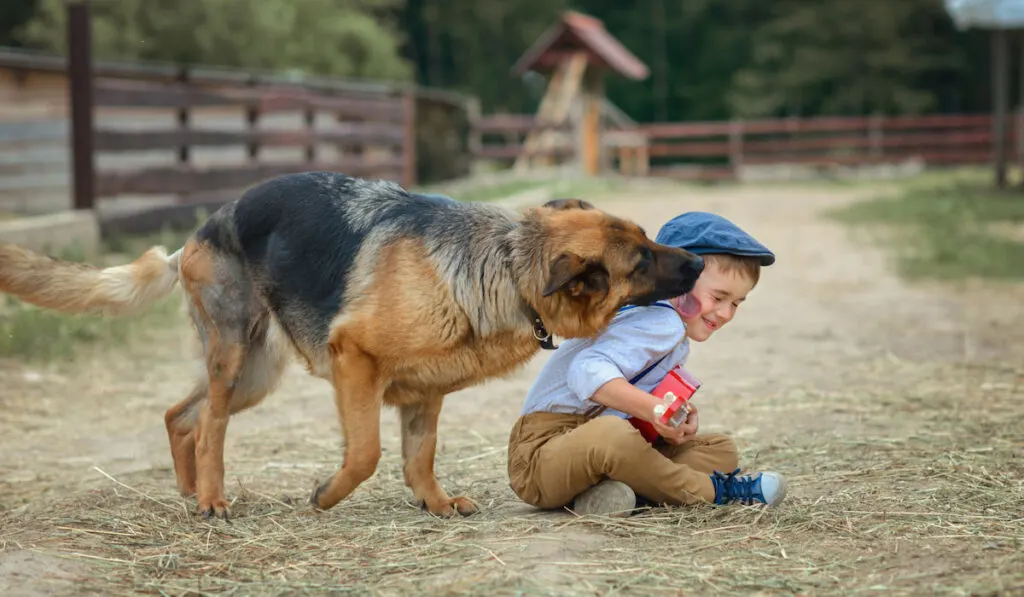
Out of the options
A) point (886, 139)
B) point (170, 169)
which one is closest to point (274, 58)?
point (170, 169)

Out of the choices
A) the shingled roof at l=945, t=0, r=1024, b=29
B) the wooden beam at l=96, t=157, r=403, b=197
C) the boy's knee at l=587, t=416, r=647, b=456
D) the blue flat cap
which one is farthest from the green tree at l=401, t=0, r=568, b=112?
the boy's knee at l=587, t=416, r=647, b=456

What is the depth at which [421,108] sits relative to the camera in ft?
85.5

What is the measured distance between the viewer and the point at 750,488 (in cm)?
420

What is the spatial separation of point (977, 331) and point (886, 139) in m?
29.0

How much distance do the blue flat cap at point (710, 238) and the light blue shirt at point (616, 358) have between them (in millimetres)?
251

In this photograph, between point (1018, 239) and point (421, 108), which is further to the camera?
point (421, 108)

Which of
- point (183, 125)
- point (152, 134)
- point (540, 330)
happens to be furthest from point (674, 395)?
point (183, 125)

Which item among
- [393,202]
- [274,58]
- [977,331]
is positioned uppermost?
[274,58]

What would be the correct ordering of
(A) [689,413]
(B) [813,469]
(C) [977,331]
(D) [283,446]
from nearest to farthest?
(A) [689,413] < (B) [813,469] < (D) [283,446] < (C) [977,331]

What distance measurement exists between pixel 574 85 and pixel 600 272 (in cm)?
2748

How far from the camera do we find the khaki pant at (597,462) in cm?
408

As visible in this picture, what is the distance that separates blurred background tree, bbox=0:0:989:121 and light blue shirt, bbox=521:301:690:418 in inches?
923

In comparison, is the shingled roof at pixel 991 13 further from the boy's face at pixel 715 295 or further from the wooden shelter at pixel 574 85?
the boy's face at pixel 715 295

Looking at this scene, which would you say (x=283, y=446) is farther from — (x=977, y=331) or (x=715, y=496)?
(x=977, y=331)
